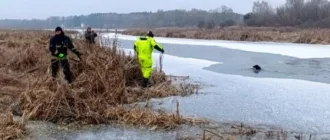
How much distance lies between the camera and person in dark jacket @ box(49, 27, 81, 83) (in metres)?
10.7

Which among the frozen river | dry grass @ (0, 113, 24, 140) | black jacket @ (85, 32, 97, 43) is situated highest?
black jacket @ (85, 32, 97, 43)

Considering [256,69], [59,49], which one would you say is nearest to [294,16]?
[256,69]

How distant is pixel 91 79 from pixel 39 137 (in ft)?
9.85

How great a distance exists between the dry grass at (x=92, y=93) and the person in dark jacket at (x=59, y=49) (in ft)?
1.81

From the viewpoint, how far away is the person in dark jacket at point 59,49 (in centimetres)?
1073

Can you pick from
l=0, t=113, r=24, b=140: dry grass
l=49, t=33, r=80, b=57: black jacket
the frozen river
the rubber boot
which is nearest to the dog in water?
the frozen river

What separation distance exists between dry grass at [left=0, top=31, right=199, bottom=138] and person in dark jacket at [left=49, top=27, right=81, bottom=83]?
1.81ft

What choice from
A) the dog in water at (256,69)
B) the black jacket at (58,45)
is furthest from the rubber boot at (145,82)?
the dog in water at (256,69)

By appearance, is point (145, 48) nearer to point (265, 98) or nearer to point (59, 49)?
point (59, 49)

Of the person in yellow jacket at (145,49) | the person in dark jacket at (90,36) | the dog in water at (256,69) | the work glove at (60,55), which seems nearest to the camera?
the work glove at (60,55)

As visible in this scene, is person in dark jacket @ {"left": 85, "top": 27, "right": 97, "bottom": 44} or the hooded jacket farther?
person in dark jacket @ {"left": 85, "top": 27, "right": 97, "bottom": 44}

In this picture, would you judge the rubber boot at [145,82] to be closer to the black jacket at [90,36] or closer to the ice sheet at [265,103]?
the ice sheet at [265,103]

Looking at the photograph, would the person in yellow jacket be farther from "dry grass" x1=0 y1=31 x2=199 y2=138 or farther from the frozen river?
the frozen river

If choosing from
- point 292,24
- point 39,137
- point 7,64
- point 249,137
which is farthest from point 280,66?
point 292,24
